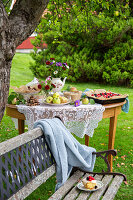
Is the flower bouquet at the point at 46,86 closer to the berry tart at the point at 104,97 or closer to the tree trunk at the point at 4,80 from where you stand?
the berry tart at the point at 104,97

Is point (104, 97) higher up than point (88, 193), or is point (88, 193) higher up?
point (104, 97)

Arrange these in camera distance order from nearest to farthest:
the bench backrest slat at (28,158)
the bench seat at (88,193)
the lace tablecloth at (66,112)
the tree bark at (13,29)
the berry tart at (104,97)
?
the bench backrest slat at (28,158), the bench seat at (88,193), the tree bark at (13,29), the lace tablecloth at (66,112), the berry tart at (104,97)

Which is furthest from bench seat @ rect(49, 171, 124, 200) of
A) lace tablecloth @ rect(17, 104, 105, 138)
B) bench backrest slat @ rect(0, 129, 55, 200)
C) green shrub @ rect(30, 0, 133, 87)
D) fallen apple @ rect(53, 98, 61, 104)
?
green shrub @ rect(30, 0, 133, 87)

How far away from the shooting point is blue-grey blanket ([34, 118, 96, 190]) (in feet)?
8.57

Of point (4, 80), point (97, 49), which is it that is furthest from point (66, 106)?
point (97, 49)

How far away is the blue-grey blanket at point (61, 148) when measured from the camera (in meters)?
2.61

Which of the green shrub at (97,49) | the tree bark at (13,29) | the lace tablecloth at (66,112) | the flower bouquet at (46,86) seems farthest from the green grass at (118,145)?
the green shrub at (97,49)

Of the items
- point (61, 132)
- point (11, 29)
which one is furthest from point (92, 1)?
point (61, 132)

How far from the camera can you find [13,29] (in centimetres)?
293

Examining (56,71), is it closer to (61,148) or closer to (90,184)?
(61,148)

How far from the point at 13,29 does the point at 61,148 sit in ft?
4.47

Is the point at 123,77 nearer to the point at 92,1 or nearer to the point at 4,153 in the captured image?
the point at 92,1

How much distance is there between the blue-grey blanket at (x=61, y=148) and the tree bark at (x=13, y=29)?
1.96 ft

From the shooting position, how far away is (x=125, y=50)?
12727mm
